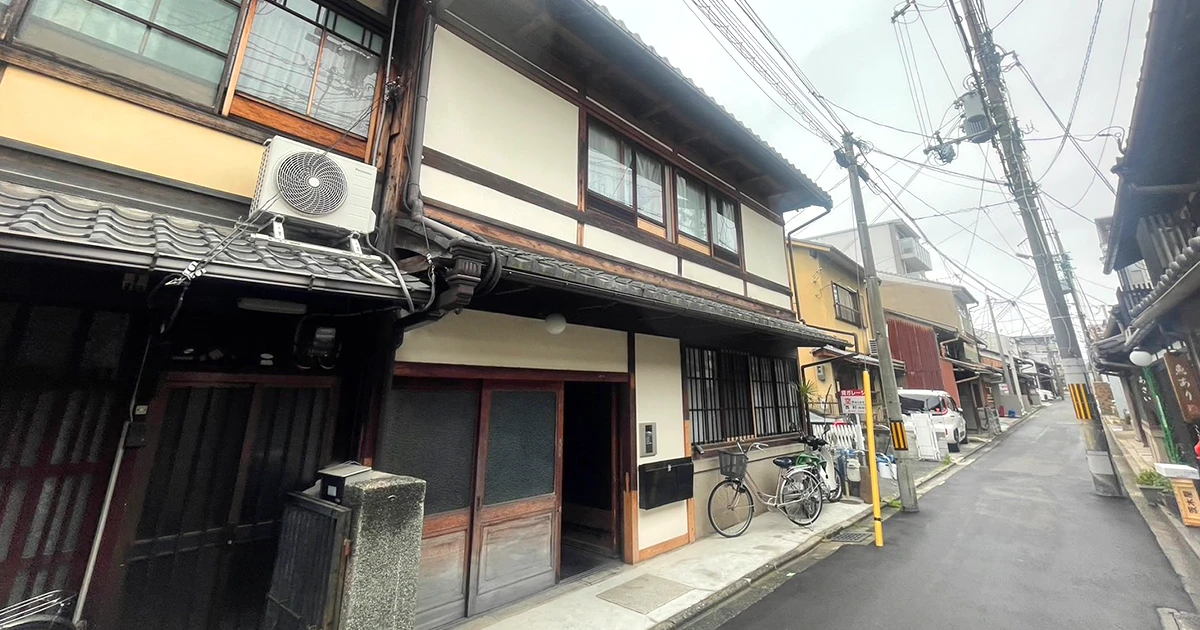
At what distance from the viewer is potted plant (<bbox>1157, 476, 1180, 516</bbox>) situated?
7.51m

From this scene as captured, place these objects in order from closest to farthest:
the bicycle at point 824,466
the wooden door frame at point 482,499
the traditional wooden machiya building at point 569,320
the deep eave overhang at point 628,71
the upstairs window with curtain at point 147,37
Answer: the upstairs window with curtain at point 147,37
the traditional wooden machiya building at point 569,320
the wooden door frame at point 482,499
the deep eave overhang at point 628,71
the bicycle at point 824,466

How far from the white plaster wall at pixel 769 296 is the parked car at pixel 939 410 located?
9847 millimetres

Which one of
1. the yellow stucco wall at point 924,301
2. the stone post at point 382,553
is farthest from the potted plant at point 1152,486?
the yellow stucco wall at point 924,301

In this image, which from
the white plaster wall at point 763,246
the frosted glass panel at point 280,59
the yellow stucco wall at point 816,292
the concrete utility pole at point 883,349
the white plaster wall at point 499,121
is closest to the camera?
the frosted glass panel at point 280,59

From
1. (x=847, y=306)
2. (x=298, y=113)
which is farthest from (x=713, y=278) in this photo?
(x=847, y=306)

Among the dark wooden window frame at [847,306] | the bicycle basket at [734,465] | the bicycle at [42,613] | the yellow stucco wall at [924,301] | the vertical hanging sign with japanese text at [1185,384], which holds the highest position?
the yellow stucco wall at [924,301]

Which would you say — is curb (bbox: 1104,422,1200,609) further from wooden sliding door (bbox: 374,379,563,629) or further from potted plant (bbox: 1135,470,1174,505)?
wooden sliding door (bbox: 374,379,563,629)

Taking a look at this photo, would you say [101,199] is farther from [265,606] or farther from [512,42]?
[512,42]

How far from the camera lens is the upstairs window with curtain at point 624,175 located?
20.3 feet

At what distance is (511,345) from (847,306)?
1596 cm

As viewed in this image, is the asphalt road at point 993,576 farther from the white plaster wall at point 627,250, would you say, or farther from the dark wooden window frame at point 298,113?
the dark wooden window frame at point 298,113

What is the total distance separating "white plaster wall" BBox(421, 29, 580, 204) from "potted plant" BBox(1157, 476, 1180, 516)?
37.7 feet

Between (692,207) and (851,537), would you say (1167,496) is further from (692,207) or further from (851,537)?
(692,207)

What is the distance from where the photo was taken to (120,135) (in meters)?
3.03
